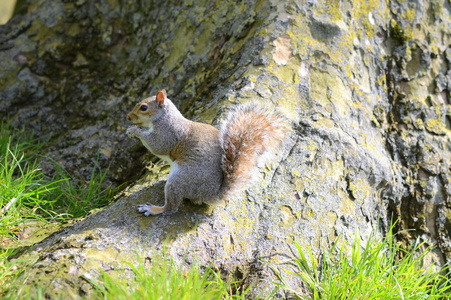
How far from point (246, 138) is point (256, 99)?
18.6 inches

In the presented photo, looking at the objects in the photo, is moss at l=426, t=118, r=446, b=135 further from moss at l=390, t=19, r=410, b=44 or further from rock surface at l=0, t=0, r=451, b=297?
moss at l=390, t=19, r=410, b=44

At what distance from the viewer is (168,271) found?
1.80 meters

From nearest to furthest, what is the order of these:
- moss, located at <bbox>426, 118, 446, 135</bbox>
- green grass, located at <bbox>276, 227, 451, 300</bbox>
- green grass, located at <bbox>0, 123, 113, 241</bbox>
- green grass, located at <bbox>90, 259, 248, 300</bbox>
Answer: green grass, located at <bbox>90, 259, 248, 300</bbox>, green grass, located at <bbox>276, 227, 451, 300</bbox>, green grass, located at <bbox>0, 123, 113, 241</bbox>, moss, located at <bbox>426, 118, 446, 135</bbox>

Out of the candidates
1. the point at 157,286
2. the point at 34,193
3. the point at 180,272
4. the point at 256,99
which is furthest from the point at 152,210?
the point at 256,99

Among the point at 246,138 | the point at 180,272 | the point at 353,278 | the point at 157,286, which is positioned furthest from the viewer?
the point at 246,138

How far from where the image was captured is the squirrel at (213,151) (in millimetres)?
2039

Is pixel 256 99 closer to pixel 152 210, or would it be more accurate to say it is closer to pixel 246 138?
pixel 246 138

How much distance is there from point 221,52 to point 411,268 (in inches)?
65.5

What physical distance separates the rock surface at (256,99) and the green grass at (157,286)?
12 centimetres

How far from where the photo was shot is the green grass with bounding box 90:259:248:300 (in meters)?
1.55

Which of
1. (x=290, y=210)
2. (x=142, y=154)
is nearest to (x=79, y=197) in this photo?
(x=142, y=154)

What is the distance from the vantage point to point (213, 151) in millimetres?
2117

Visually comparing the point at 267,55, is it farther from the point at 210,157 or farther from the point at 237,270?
the point at 237,270

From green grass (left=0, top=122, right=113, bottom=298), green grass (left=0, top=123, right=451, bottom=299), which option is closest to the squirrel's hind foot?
green grass (left=0, top=123, right=451, bottom=299)
